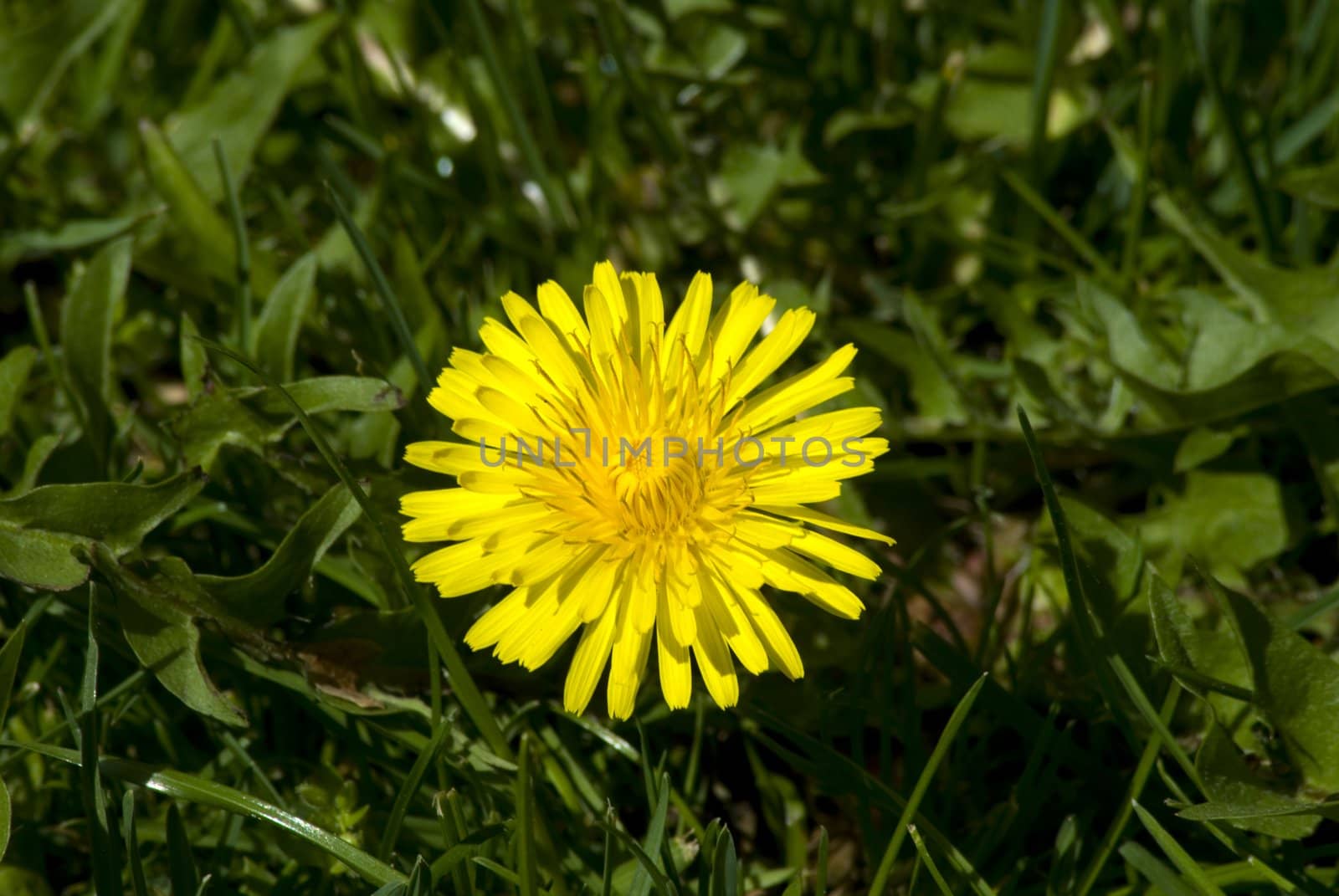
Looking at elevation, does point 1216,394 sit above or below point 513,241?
below

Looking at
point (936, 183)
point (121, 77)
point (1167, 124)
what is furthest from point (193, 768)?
point (1167, 124)

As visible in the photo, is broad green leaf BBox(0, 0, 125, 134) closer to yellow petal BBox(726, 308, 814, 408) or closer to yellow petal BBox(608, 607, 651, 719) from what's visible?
yellow petal BBox(726, 308, 814, 408)

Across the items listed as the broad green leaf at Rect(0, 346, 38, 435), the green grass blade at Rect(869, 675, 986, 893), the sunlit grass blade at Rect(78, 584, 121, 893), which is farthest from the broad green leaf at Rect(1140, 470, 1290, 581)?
the broad green leaf at Rect(0, 346, 38, 435)

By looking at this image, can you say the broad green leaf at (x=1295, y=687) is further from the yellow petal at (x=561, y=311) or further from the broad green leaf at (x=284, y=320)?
the broad green leaf at (x=284, y=320)

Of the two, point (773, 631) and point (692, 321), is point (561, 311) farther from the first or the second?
point (773, 631)

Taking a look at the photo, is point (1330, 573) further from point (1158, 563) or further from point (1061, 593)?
point (1061, 593)

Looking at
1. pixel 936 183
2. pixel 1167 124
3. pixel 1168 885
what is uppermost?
pixel 1167 124
